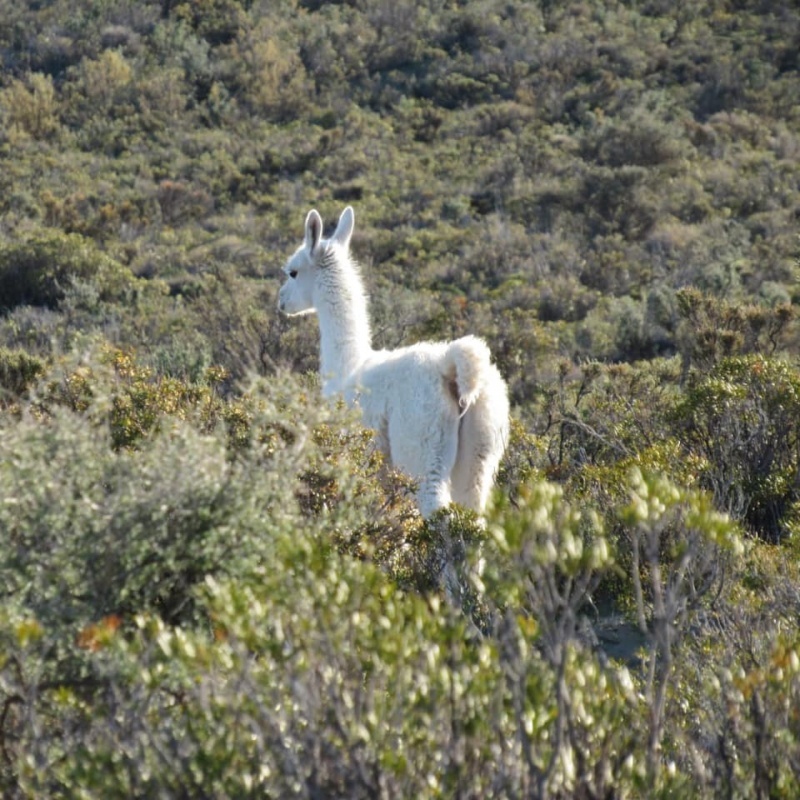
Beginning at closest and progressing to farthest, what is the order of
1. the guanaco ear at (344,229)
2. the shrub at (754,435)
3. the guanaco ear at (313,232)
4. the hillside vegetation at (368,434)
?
the hillside vegetation at (368,434) < the shrub at (754,435) < the guanaco ear at (313,232) < the guanaco ear at (344,229)

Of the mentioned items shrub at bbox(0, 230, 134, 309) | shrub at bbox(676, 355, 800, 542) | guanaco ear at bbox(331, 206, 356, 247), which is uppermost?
guanaco ear at bbox(331, 206, 356, 247)

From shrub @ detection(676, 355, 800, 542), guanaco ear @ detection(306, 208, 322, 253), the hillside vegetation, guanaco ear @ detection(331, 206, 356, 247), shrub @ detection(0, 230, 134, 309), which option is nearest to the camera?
the hillside vegetation

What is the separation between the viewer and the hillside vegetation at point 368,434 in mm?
2938

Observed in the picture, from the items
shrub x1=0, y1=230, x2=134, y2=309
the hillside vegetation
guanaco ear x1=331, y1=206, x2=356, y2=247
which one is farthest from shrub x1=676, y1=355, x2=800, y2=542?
shrub x1=0, y1=230, x2=134, y2=309

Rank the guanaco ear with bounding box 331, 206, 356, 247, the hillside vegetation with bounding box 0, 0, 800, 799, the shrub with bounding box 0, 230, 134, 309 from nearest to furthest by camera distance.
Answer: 1. the hillside vegetation with bounding box 0, 0, 800, 799
2. the guanaco ear with bounding box 331, 206, 356, 247
3. the shrub with bounding box 0, 230, 134, 309

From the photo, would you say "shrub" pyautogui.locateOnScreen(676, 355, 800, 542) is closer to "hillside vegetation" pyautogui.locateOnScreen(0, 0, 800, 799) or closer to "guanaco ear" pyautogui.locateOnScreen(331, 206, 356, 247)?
"hillside vegetation" pyautogui.locateOnScreen(0, 0, 800, 799)

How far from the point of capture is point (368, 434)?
5805 millimetres

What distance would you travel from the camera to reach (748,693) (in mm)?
3141

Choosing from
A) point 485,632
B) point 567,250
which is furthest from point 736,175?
point 485,632

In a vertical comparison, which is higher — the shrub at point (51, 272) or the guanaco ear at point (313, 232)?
the guanaco ear at point (313, 232)

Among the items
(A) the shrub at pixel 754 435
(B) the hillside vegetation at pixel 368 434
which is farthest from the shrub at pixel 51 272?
(A) the shrub at pixel 754 435

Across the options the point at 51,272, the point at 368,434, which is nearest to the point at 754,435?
the point at 368,434

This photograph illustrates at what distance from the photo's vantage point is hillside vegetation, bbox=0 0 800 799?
2.94m

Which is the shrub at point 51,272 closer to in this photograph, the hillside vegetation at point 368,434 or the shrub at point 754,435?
the hillside vegetation at point 368,434
